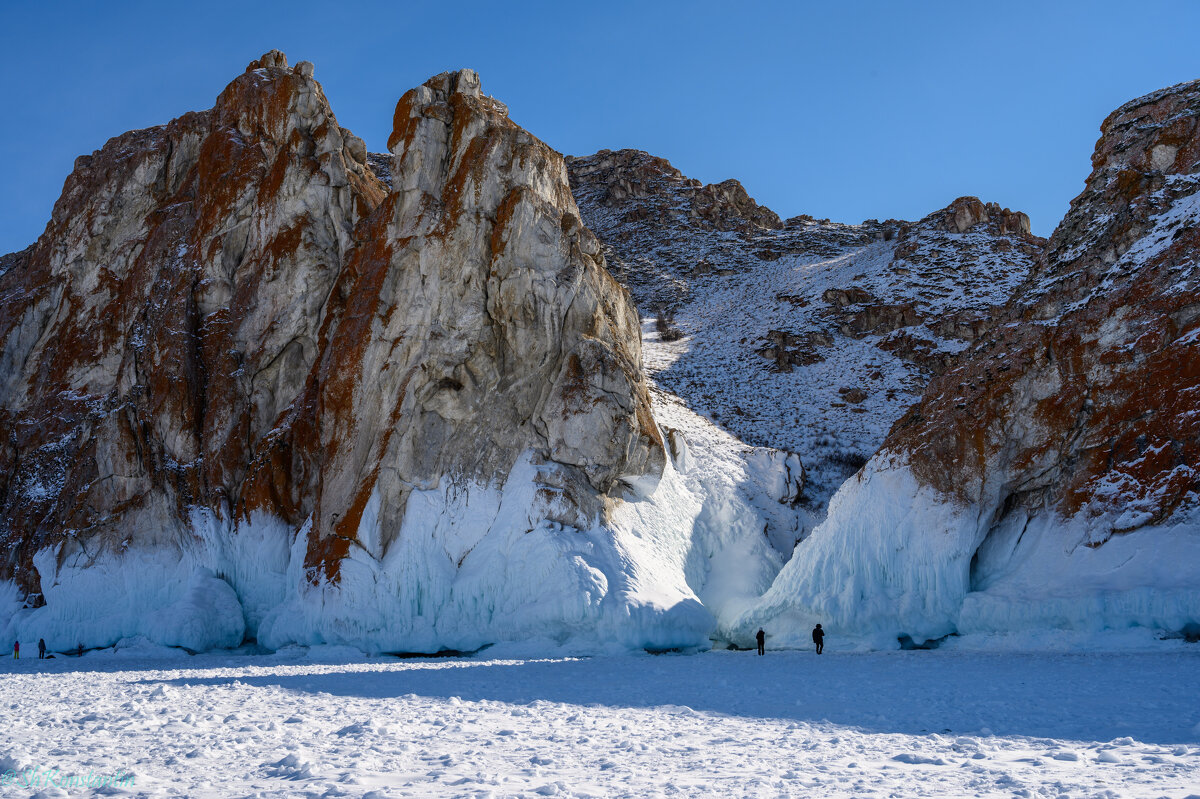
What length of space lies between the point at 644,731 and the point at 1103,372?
17.9 meters

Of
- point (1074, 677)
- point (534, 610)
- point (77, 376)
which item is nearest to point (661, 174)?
point (77, 376)

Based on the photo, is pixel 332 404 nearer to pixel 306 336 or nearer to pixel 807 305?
pixel 306 336

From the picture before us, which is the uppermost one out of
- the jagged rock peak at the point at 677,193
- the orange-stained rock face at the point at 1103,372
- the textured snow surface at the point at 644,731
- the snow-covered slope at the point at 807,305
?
the jagged rock peak at the point at 677,193

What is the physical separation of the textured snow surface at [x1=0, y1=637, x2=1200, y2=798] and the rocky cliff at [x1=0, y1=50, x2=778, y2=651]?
329 inches

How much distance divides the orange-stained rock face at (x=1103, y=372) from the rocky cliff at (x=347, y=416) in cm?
985

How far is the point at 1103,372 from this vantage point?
22828 millimetres

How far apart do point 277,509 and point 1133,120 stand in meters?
33.3

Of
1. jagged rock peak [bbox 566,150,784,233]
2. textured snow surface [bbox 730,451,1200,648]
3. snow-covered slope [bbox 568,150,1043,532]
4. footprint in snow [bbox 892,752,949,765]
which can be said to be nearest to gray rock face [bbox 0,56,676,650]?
textured snow surface [bbox 730,451,1200,648]

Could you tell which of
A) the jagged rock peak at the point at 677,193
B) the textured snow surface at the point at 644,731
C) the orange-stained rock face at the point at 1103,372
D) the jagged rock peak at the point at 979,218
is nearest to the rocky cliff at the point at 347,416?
the textured snow surface at the point at 644,731

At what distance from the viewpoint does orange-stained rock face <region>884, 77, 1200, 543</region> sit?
2147cm

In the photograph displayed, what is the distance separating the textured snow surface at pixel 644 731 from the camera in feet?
27.0

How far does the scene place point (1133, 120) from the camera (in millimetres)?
28359

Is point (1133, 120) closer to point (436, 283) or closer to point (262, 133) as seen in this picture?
point (436, 283)

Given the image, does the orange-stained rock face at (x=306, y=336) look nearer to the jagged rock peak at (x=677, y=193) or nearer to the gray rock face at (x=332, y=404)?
the gray rock face at (x=332, y=404)
